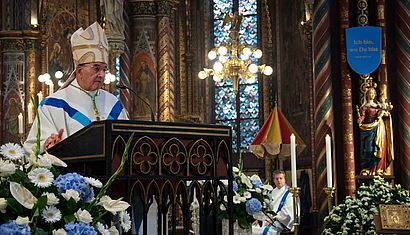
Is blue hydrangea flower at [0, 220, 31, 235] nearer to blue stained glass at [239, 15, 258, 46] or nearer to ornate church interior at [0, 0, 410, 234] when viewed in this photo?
ornate church interior at [0, 0, 410, 234]

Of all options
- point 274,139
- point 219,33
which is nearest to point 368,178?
point 274,139

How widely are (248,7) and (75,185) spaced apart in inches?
874

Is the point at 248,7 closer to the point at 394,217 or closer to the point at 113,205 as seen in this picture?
the point at 394,217

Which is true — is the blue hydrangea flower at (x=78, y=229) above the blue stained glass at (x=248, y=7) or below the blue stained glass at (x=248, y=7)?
below

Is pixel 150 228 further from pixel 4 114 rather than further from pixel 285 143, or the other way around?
pixel 4 114

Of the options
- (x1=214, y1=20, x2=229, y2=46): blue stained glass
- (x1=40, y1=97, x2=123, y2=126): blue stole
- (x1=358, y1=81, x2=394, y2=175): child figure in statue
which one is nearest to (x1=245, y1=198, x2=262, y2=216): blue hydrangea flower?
(x1=40, y1=97, x2=123, y2=126): blue stole

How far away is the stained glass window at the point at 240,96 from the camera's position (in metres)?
24.0

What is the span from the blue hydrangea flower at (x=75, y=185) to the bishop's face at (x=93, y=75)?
6.61 feet

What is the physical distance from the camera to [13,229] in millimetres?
2691

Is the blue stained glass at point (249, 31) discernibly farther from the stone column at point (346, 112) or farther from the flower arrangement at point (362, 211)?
the flower arrangement at point (362, 211)

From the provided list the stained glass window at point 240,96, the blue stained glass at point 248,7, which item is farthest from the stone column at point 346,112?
the blue stained glass at point 248,7

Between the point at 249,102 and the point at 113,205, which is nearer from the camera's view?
the point at 113,205

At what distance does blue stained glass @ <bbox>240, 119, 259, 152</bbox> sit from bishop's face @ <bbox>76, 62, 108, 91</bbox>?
18.9m

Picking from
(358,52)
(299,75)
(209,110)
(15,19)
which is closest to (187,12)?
(209,110)
